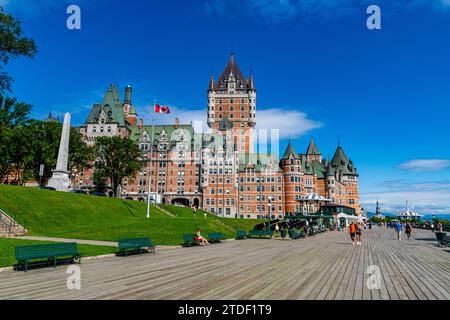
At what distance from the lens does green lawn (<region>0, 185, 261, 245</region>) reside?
28516mm

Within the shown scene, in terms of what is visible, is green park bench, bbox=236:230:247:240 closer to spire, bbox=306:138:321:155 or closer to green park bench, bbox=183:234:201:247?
green park bench, bbox=183:234:201:247

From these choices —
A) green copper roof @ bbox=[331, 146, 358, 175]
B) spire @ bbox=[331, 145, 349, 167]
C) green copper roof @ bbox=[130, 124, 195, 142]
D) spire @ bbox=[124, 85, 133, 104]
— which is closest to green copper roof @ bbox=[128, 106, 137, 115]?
spire @ bbox=[124, 85, 133, 104]

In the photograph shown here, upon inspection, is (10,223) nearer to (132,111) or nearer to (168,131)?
(168,131)

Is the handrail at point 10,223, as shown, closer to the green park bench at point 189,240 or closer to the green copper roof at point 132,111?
the green park bench at point 189,240

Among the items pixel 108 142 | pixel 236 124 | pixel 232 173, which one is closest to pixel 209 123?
pixel 236 124

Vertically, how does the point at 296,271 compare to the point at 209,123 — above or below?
below

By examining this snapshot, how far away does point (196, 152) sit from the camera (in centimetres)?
9762

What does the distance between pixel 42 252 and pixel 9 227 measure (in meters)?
16.4

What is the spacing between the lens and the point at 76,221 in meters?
37.0

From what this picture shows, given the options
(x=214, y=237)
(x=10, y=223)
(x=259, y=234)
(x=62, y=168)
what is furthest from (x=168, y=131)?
(x=214, y=237)

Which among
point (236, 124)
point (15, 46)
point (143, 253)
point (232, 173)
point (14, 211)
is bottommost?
point (143, 253)

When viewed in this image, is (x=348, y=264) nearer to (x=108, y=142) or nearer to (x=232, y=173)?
(x=108, y=142)

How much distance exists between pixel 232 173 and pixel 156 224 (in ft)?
196

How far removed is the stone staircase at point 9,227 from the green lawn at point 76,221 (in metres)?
1.06
